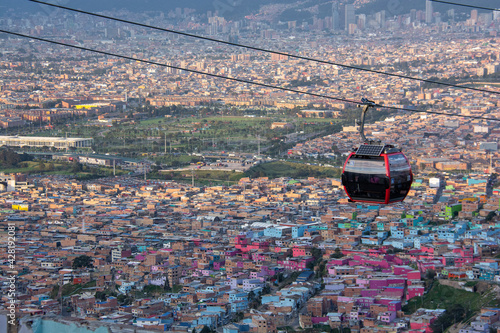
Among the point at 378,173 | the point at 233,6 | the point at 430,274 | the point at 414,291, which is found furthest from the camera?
the point at 233,6

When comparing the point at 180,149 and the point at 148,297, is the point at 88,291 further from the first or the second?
the point at 180,149

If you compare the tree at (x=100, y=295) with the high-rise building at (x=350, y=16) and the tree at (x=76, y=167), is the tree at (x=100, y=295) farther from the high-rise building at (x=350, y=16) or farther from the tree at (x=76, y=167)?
the high-rise building at (x=350, y=16)

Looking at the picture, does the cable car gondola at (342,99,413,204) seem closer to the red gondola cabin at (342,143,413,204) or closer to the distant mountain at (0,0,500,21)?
the red gondola cabin at (342,143,413,204)

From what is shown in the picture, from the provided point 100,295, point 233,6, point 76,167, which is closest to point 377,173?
point 100,295

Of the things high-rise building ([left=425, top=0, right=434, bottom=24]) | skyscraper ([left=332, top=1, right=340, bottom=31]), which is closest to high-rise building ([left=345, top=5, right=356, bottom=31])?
skyscraper ([left=332, top=1, right=340, bottom=31])

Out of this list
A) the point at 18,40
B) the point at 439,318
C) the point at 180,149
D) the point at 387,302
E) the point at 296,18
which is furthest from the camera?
the point at 296,18

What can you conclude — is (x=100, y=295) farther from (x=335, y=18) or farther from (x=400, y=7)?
(x=400, y=7)

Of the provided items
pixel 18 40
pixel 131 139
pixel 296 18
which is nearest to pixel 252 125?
pixel 131 139

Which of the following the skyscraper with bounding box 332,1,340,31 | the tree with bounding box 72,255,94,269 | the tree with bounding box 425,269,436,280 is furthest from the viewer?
the skyscraper with bounding box 332,1,340,31
